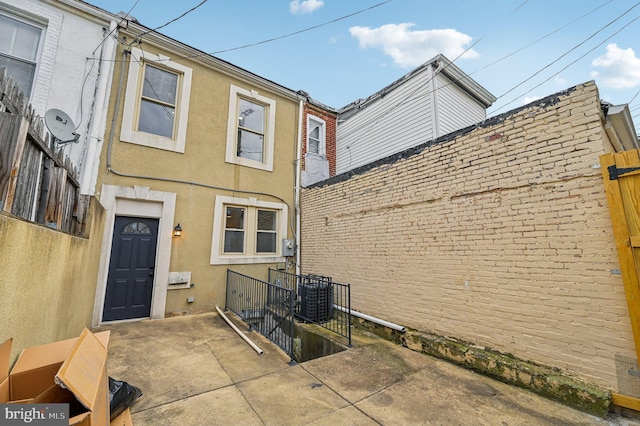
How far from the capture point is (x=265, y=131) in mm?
7625

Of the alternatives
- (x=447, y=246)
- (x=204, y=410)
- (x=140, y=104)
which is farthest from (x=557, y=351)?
(x=140, y=104)

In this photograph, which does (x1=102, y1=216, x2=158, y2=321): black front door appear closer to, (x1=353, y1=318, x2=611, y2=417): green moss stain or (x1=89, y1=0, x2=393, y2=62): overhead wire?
(x1=89, y1=0, x2=393, y2=62): overhead wire

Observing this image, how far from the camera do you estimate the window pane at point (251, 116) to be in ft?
24.1

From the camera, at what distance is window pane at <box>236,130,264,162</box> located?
7.21m

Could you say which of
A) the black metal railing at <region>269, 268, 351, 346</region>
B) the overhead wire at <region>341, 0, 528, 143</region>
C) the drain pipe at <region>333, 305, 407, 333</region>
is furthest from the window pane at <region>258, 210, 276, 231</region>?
the overhead wire at <region>341, 0, 528, 143</region>

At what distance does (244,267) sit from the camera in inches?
265

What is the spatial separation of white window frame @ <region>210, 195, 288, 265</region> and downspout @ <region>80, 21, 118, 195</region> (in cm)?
241

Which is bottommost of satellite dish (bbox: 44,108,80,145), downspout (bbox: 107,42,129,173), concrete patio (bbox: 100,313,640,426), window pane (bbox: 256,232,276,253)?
concrete patio (bbox: 100,313,640,426)

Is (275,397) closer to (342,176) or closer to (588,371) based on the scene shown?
(588,371)

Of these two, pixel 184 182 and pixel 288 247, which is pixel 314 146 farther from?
pixel 184 182

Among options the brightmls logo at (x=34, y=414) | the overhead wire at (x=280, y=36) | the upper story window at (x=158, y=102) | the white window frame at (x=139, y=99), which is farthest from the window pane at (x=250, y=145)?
the brightmls logo at (x=34, y=414)

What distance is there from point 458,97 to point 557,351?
7482mm

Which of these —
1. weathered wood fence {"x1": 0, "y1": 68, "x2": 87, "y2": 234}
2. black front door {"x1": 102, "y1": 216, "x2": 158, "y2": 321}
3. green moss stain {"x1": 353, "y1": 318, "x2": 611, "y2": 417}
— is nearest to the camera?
weathered wood fence {"x1": 0, "y1": 68, "x2": 87, "y2": 234}

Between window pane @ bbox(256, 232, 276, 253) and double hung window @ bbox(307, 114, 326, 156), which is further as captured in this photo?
double hung window @ bbox(307, 114, 326, 156)
